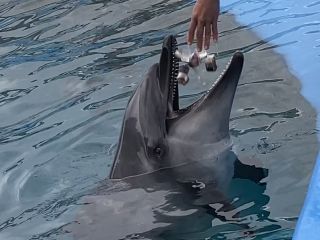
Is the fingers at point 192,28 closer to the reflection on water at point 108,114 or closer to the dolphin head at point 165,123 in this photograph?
the dolphin head at point 165,123

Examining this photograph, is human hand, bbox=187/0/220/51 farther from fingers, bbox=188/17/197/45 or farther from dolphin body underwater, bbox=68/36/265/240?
dolphin body underwater, bbox=68/36/265/240

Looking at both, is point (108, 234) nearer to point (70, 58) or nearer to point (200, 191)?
point (200, 191)

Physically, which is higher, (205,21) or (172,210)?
(205,21)

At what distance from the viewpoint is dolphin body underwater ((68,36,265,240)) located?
435 cm

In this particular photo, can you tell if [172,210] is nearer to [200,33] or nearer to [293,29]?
[200,33]

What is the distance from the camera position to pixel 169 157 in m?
4.62

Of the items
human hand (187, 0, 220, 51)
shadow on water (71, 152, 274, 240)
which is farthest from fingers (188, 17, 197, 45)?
shadow on water (71, 152, 274, 240)

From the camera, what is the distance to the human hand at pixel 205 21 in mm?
4438

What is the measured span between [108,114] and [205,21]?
1.81m

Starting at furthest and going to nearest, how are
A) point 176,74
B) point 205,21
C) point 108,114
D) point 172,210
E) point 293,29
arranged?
point 293,29
point 108,114
point 176,74
point 205,21
point 172,210

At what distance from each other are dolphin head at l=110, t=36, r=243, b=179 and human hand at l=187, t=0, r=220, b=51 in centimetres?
14

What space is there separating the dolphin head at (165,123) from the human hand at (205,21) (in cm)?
14

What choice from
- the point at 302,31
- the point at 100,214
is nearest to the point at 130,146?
the point at 100,214

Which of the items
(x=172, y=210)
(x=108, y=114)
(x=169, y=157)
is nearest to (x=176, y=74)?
(x=169, y=157)
